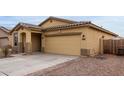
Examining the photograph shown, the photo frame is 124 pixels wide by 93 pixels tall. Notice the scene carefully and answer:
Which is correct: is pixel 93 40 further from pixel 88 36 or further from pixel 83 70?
pixel 83 70

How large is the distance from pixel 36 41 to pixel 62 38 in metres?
5.05

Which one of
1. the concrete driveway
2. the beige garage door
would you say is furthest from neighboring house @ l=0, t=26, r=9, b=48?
the concrete driveway

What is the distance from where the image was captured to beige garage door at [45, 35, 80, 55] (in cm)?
1329

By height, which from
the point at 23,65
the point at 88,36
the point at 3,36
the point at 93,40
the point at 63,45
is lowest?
the point at 23,65

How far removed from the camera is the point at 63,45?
1448 centimetres

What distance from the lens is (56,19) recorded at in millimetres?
17250

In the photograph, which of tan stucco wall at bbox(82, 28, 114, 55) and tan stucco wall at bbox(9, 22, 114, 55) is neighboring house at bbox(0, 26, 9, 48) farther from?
tan stucco wall at bbox(82, 28, 114, 55)

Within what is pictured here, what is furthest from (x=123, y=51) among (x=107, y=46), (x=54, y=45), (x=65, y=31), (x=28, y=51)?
(x=28, y=51)

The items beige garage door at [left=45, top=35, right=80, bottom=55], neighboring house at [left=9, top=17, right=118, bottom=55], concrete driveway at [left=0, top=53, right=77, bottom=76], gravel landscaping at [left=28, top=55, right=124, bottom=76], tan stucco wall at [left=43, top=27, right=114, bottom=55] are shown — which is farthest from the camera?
beige garage door at [left=45, top=35, right=80, bottom=55]

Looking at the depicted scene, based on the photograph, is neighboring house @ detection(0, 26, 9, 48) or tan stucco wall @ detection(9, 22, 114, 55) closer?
tan stucco wall @ detection(9, 22, 114, 55)

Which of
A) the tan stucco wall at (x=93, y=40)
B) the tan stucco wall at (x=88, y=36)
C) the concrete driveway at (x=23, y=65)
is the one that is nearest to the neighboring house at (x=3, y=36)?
the tan stucco wall at (x=88, y=36)

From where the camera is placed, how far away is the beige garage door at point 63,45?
13292mm

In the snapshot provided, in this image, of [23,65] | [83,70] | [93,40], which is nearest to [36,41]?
[93,40]

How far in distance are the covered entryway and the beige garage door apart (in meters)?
2.18
